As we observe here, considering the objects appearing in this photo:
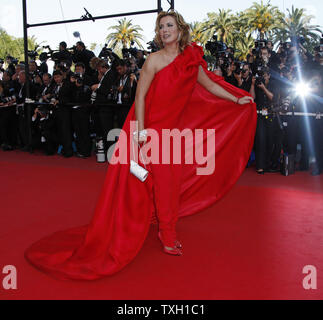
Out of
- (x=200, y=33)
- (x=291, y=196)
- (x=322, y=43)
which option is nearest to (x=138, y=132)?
(x=291, y=196)

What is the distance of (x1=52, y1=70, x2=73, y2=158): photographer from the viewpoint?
23.8 ft

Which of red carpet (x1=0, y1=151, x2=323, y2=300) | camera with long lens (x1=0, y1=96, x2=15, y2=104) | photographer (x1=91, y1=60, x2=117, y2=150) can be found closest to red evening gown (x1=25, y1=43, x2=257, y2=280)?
red carpet (x1=0, y1=151, x2=323, y2=300)

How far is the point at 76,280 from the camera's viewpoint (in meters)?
2.33

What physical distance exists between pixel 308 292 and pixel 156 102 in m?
1.48

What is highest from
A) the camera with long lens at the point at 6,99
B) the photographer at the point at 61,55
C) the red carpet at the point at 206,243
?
the photographer at the point at 61,55

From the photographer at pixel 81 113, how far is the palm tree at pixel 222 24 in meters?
26.9

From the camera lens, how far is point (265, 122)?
18.8ft

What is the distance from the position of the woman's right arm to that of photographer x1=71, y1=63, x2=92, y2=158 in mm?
4673

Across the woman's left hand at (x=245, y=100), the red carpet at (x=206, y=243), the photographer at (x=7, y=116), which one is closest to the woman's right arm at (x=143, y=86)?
the woman's left hand at (x=245, y=100)

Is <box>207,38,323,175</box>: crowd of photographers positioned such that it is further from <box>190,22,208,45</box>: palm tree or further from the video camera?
<box>190,22,208,45</box>: palm tree

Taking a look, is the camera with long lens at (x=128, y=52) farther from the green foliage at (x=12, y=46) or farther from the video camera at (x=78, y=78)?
the green foliage at (x=12, y=46)

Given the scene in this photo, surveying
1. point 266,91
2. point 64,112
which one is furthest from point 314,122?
point 64,112

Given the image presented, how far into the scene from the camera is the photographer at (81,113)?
7.15 m
